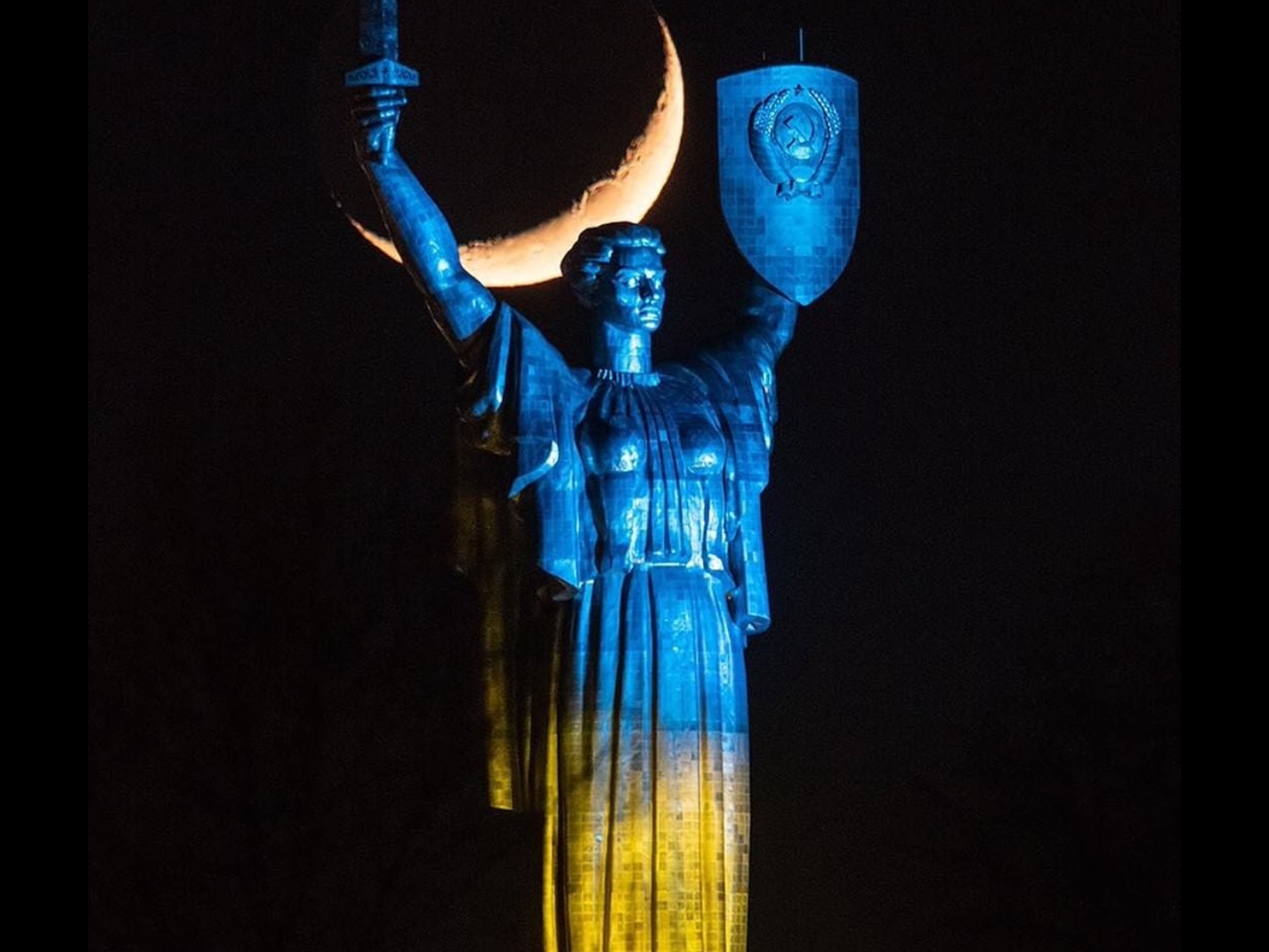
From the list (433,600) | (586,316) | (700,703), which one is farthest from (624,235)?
(433,600)

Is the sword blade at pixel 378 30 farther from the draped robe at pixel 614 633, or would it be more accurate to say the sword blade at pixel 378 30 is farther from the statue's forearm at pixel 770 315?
the statue's forearm at pixel 770 315

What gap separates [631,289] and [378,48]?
1.02 meters

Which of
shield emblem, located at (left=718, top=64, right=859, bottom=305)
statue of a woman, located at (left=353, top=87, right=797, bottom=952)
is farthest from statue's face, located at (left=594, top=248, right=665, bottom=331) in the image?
shield emblem, located at (left=718, top=64, right=859, bottom=305)

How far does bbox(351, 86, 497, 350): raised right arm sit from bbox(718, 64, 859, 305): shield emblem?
93 cm

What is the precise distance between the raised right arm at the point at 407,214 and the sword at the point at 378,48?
0.09 feet

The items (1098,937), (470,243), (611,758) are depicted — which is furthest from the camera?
(1098,937)

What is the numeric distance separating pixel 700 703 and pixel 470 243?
5.24 feet

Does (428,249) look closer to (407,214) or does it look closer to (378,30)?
(407,214)

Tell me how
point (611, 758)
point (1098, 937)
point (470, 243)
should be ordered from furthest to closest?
point (1098, 937)
point (470, 243)
point (611, 758)

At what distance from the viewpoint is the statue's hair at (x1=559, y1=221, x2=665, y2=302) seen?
1026 centimetres

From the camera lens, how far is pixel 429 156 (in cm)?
1066

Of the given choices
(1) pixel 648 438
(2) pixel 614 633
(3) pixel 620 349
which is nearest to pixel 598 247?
(3) pixel 620 349

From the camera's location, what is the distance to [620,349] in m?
10.3

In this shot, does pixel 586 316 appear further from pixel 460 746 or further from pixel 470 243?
pixel 460 746
